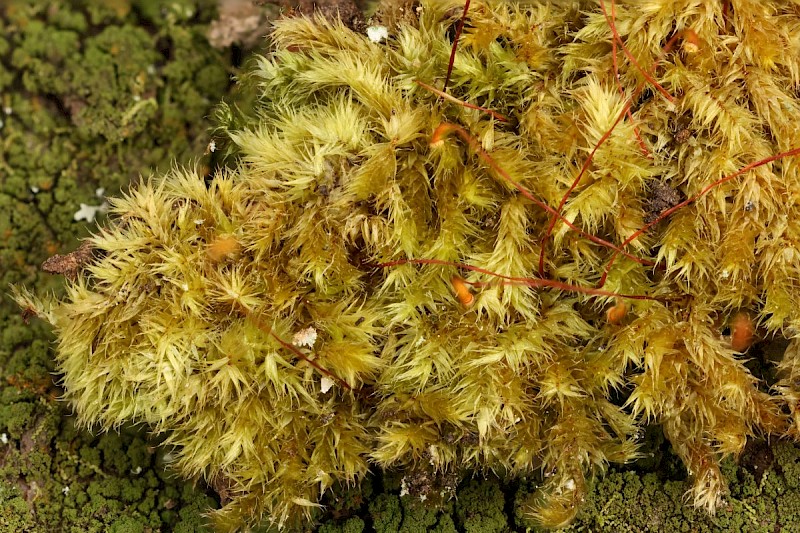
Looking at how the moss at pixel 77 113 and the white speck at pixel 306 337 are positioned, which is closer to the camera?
the white speck at pixel 306 337

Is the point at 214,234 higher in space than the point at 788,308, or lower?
higher

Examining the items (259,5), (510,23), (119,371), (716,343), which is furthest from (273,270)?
(716,343)

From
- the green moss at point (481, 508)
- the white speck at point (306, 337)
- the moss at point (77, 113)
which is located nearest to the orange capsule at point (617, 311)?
the green moss at point (481, 508)

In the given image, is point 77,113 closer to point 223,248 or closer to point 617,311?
point 223,248

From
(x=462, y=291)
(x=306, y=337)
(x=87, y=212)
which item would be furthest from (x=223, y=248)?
(x=87, y=212)

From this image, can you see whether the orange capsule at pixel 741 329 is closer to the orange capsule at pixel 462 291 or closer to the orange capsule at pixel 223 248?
the orange capsule at pixel 462 291

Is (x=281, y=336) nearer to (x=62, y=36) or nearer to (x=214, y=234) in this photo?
(x=214, y=234)
